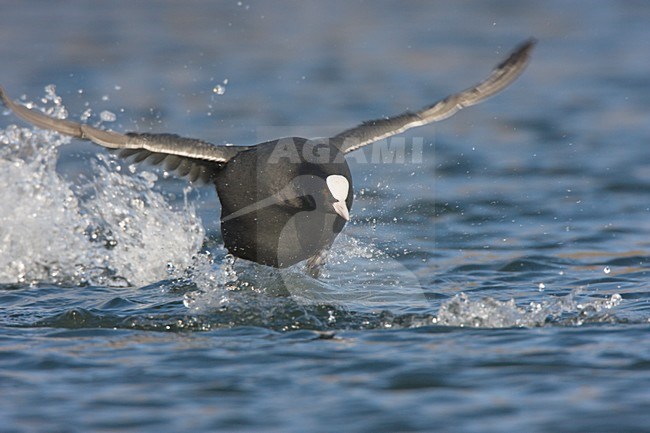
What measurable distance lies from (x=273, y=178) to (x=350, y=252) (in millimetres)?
1611

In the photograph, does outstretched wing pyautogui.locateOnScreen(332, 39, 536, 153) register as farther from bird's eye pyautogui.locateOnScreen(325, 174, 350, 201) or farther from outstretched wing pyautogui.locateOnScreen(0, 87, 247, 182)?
bird's eye pyautogui.locateOnScreen(325, 174, 350, 201)

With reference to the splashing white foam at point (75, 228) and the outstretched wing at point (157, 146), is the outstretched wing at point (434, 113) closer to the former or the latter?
the outstretched wing at point (157, 146)

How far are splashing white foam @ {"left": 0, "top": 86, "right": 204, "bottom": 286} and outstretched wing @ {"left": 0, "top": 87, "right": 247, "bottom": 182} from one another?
73 centimetres

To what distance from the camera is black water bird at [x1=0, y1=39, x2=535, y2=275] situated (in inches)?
240

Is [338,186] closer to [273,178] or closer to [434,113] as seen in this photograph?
[273,178]

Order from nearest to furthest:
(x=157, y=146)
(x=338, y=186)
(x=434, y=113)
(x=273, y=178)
Answer: (x=338, y=186) < (x=273, y=178) < (x=157, y=146) < (x=434, y=113)

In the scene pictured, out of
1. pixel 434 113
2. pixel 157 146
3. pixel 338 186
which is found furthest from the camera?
pixel 434 113

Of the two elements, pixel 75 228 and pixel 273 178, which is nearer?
pixel 273 178

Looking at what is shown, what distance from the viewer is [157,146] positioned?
6.48 meters

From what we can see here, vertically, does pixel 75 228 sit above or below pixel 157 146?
below

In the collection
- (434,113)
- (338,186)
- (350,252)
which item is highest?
(434,113)

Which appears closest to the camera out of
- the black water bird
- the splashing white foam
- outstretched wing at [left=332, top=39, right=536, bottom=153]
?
the black water bird

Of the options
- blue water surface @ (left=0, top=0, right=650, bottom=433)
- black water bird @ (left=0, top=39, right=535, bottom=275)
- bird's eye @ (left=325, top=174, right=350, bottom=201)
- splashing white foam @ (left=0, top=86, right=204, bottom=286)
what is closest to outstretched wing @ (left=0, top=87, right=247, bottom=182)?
black water bird @ (left=0, top=39, right=535, bottom=275)

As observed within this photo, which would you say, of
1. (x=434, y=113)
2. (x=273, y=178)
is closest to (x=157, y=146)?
(x=273, y=178)
